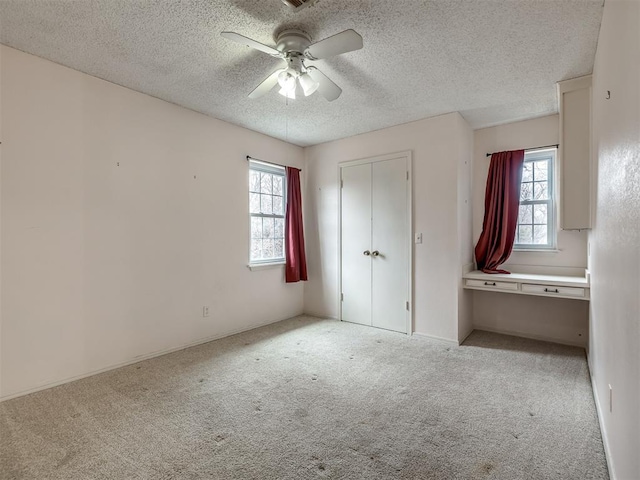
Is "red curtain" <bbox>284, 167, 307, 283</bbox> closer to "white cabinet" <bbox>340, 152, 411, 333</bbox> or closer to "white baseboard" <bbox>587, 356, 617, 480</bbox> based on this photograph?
"white cabinet" <bbox>340, 152, 411, 333</bbox>

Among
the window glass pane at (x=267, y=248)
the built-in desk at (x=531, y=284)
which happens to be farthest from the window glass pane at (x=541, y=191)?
the window glass pane at (x=267, y=248)

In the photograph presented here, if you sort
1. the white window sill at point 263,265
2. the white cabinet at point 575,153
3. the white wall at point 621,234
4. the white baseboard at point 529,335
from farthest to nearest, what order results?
the white window sill at point 263,265 → the white baseboard at point 529,335 → the white cabinet at point 575,153 → the white wall at point 621,234

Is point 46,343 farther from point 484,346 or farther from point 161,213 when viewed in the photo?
point 484,346

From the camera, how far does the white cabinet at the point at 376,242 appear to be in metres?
3.98

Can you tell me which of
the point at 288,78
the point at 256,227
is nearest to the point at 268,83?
the point at 288,78

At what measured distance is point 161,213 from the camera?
3254 millimetres

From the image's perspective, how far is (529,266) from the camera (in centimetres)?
380

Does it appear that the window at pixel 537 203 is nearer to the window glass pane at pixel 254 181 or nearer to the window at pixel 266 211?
the window at pixel 266 211

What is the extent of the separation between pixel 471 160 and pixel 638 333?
3.35m

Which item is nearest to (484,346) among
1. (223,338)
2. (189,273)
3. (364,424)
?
(364,424)

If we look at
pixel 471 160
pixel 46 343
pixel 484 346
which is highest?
pixel 471 160

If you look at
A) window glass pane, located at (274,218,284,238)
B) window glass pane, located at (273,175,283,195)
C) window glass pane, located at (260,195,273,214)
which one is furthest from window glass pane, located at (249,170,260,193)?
window glass pane, located at (274,218,284,238)

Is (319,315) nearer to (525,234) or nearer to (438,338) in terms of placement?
(438,338)

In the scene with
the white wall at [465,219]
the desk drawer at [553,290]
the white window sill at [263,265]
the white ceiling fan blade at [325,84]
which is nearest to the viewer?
the white ceiling fan blade at [325,84]
